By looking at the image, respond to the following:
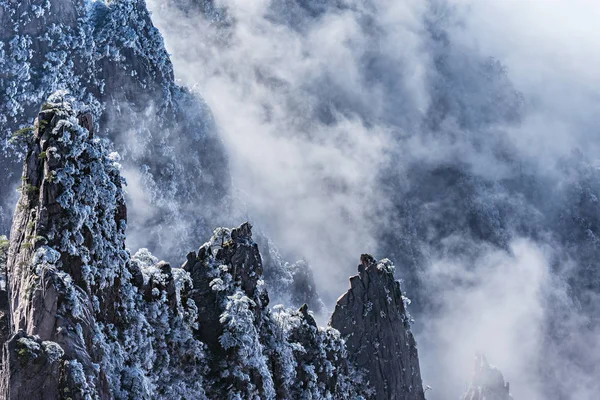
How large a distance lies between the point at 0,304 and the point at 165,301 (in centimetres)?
2491

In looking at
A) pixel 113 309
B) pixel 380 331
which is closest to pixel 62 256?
pixel 113 309

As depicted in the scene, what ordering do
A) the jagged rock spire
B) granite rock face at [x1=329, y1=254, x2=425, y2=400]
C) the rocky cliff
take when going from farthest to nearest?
granite rock face at [x1=329, y1=254, x2=425, y2=400], the rocky cliff, the jagged rock spire

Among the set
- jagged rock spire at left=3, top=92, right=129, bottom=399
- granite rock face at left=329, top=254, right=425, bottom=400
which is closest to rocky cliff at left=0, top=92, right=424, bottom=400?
jagged rock spire at left=3, top=92, right=129, bottom=399

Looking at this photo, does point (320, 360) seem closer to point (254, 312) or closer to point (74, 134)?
point (254, 312)

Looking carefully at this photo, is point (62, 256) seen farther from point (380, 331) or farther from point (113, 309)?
point (380, 331)

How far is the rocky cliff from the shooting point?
213 ft

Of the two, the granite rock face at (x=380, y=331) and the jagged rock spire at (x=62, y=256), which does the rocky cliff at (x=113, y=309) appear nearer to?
the jagged rock spire at (x=62, y=256)

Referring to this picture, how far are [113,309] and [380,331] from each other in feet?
284

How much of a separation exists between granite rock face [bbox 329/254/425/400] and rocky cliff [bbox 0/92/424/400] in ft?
79.5

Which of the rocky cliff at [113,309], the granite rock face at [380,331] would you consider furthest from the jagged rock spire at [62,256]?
→ the granite rock face at [380,331]

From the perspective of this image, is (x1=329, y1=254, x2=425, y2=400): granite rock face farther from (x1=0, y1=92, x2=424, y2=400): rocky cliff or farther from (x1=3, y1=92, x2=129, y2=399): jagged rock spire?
(x1=3, y1=92, x2=129, y2=399): jagged rock spire

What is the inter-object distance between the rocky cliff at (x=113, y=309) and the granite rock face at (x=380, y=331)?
954 inches

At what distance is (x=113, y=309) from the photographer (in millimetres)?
79250

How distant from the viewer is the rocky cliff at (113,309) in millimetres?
64938
